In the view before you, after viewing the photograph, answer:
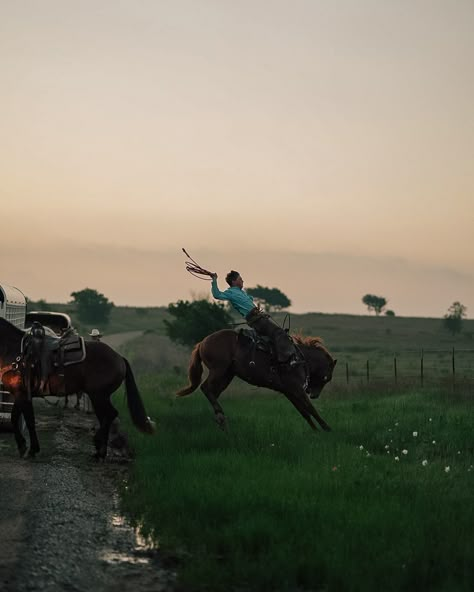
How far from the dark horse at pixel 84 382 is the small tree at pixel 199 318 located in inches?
1252

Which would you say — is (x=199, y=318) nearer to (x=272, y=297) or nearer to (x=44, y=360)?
(x=44, y=360)

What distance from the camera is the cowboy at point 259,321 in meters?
13.2

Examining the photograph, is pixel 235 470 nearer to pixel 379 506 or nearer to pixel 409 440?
pixel 379 506

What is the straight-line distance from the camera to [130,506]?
797cm

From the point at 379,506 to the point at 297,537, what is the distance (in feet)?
3.96

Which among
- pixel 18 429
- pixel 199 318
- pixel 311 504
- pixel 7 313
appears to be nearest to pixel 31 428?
pixel 18 429

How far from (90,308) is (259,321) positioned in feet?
363

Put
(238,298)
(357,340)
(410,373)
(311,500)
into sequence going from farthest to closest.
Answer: (357,340) < (410,373) < (238,298) < (311,500)

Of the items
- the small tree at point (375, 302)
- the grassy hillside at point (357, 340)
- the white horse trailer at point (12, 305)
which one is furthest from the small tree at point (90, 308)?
the white horse trailer at point (12, 305)

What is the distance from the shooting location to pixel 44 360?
11.2 m

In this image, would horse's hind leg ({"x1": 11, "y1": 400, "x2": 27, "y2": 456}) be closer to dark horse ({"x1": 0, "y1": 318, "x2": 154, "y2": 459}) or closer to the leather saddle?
dark horse ({"x1": 0, "y1": 318, "x2": 154, "y2": 459})

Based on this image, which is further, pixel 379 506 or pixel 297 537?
pixel 379 506

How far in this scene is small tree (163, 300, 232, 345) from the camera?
145ft

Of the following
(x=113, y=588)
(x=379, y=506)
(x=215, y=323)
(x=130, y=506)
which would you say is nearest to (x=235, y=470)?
(x=130, y=506)
